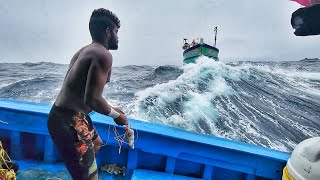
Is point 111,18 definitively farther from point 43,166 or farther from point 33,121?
point 43,166

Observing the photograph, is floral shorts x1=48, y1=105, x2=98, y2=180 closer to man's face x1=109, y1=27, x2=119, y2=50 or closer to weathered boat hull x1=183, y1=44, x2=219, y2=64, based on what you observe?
man's face x1=109, y1=27, x2=119, y2=50

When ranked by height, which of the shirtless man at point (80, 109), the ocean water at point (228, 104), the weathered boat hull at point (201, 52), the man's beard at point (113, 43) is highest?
the weathered boat hull at point (201, 52)

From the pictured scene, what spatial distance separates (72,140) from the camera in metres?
2.36

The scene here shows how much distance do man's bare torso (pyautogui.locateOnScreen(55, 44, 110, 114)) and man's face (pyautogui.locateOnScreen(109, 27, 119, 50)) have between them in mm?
207

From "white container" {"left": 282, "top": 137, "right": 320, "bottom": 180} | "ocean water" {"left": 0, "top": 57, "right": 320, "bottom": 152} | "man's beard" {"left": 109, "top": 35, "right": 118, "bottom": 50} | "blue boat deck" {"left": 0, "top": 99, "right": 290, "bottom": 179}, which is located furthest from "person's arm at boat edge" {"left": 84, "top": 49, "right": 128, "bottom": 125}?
"ocean water" {"left": 0, "top": 57, "right": 320, "bottom": 152}

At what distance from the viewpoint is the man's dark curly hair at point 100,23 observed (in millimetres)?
2381

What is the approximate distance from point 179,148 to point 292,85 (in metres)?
12.5

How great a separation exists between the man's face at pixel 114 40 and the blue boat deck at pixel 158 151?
1178 millimetres

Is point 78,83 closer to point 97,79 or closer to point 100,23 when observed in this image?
point 97,79

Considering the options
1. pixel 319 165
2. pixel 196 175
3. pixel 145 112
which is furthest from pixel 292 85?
pixel 319 165

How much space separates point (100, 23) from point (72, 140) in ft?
3.42

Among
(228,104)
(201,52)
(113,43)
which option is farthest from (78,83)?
(201,52)

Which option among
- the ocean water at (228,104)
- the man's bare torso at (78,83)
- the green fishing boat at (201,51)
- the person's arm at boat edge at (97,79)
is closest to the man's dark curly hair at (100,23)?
the man's bare torso at (78,83)

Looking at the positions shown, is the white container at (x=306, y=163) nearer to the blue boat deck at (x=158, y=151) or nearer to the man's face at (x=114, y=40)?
the blue boat deck at (x=158, y=151)
